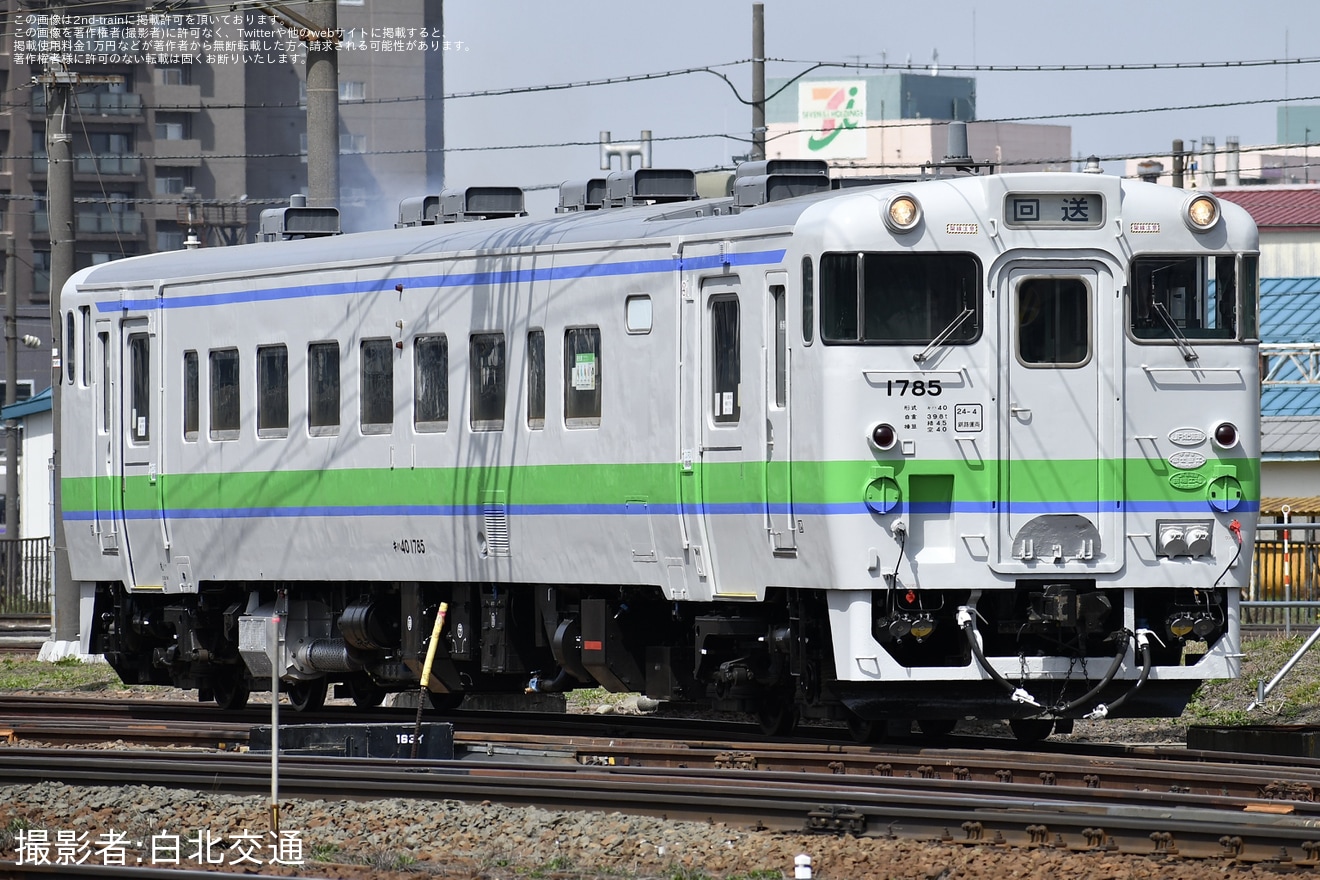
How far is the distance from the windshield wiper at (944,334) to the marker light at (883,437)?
1.60 ft

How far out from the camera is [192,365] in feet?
57.7

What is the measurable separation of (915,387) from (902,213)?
42.3 inches

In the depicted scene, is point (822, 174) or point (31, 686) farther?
point (31, 686)

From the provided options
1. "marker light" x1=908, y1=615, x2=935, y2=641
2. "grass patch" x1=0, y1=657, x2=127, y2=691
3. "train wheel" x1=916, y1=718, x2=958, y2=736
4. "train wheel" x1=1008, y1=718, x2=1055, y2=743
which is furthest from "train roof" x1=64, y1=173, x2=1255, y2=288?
"grass patch" x1=0, y1=657, x2=127, y2=691

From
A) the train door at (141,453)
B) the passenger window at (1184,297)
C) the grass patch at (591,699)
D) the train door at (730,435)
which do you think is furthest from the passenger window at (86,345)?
the passenger window at (1184,297)

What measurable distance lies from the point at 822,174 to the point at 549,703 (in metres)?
5.74

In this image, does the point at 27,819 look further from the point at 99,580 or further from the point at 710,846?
the point at 99,580

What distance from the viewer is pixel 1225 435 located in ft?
43.8

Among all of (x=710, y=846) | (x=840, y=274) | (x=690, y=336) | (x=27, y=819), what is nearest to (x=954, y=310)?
(x=840, y=274)

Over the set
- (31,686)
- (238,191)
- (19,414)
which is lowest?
(31,686)

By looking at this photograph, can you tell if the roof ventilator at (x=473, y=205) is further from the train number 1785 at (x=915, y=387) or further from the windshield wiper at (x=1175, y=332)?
the windshield wiper at (x=1175, y=332)

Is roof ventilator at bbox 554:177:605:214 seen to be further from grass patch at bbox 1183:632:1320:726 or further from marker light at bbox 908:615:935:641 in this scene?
grass patch at bbox 1183:632:1320:726

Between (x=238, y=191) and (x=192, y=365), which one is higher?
(x=238, y=191)

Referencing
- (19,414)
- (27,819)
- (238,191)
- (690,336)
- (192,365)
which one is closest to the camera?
(27,819)
